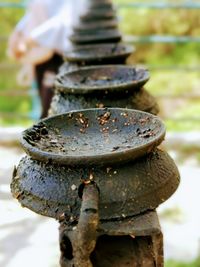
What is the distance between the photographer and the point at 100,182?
135 cm

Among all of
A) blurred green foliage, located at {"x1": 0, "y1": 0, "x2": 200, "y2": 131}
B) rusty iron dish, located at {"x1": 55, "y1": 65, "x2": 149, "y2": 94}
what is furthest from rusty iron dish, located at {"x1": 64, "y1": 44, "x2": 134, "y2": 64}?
blurred green foliage, located at {"x1": 0, "y1": 0, "x2": 200, "y2": 131}

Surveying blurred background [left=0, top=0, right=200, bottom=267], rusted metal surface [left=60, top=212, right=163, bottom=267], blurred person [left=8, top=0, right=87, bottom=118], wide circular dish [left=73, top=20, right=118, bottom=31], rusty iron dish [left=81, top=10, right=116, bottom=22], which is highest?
rusty iron dish [left=81, top=10, right=116, bottom=22]

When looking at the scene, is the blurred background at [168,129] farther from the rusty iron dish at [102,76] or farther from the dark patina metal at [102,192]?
the dark patina metal at [102,192]

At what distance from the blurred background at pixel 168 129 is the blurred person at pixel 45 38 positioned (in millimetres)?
490

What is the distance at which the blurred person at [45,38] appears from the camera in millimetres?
4406

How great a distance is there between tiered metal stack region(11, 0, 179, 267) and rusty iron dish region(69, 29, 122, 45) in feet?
4.74

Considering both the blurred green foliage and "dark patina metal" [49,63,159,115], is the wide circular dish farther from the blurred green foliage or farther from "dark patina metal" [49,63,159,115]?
the blurred green foliage

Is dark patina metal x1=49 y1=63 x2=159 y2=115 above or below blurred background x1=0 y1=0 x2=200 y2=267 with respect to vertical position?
above

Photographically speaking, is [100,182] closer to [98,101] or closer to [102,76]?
[98,101]

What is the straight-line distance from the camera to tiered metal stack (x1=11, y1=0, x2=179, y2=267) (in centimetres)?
134

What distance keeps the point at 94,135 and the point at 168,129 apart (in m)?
4.21

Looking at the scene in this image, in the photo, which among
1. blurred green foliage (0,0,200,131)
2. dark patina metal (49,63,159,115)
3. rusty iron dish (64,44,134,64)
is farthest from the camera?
blurred green foliage (0,0,200,131)

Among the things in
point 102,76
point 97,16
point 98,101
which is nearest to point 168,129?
point 97,16

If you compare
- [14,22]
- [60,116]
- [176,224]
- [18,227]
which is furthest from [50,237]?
[14,22]
